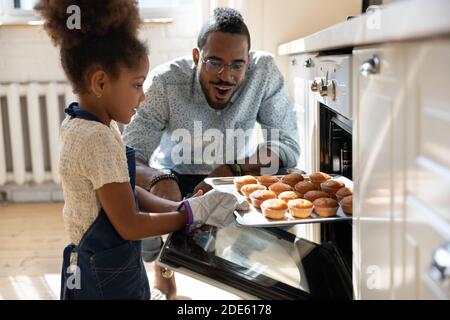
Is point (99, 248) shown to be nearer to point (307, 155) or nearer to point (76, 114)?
point (76, 114)

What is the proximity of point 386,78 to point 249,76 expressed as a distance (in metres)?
1.24

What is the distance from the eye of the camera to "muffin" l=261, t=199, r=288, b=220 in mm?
1165

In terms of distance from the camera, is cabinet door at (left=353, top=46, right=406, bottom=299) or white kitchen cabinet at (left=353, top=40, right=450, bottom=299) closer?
white kitchen cabinet at (left=353, top=40, right=450, bottom=299)

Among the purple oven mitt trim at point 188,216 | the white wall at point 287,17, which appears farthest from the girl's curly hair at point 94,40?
the white wall at point 287,17

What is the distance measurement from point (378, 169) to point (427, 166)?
188mm

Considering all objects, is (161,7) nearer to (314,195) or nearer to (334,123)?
(334,123)

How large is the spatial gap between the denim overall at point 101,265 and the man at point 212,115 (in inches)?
26.1

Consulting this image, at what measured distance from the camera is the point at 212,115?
6.36ft

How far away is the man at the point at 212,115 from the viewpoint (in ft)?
5.95

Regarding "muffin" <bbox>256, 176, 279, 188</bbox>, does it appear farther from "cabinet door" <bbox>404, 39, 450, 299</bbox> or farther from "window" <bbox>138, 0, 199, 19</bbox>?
"window" <bbox>138, 0, 199, 19</bbox>

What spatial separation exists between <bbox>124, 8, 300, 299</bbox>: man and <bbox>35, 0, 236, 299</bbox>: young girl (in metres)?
0.60

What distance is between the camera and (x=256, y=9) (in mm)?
2264

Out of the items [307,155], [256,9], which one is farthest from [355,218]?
[256,9]
